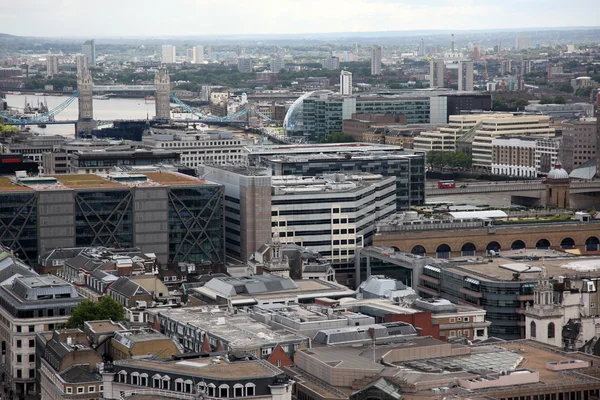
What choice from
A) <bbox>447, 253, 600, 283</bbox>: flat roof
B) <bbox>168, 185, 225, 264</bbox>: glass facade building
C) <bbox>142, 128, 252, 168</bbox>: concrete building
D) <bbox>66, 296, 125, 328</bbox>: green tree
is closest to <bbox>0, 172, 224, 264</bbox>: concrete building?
<bbox>168, 185, 225, 264</bbox>: glass facade building

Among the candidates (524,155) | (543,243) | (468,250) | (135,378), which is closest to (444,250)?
(468,250)

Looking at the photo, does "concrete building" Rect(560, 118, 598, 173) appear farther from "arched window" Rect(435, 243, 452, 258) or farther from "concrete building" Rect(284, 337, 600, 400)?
"concrete building" Rect(284, 337, 600, 400)

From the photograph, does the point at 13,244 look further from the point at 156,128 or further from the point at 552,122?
the point at 552,122

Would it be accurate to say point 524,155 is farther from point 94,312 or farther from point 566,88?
point 566,88

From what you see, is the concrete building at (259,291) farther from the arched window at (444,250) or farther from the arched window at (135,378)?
the arched window at (444,250)

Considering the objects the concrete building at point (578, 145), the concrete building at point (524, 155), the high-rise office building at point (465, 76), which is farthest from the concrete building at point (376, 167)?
the high-rise office building at point (465, 76)
